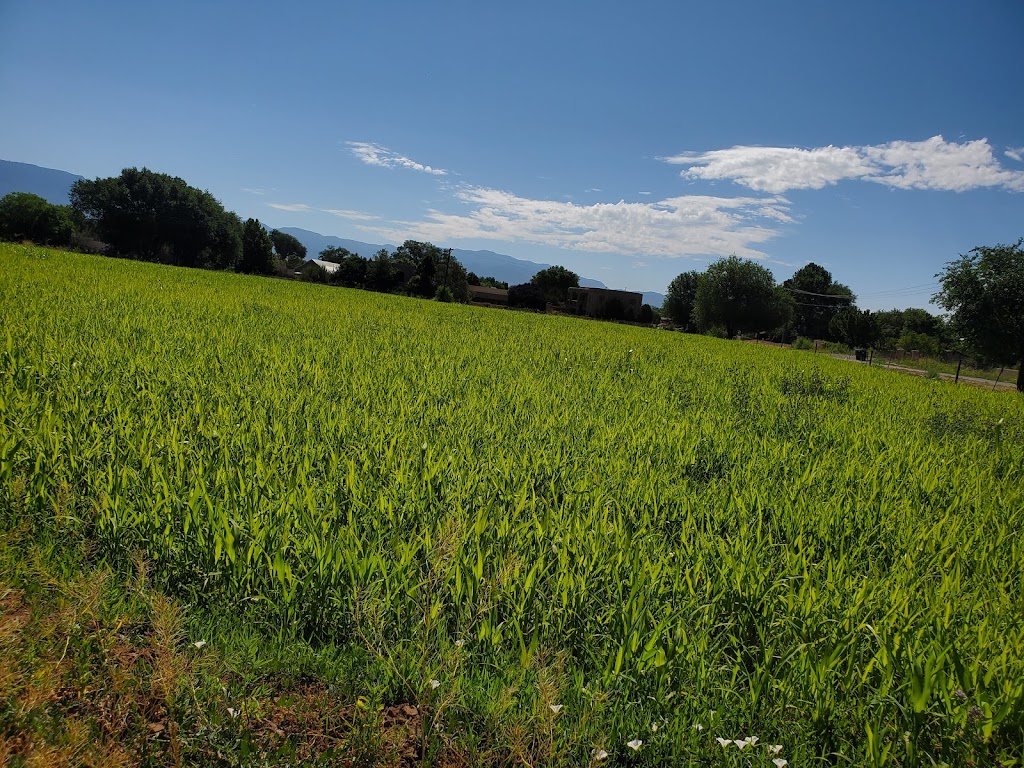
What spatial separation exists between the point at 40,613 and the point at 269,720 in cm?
122

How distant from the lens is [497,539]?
127 inches

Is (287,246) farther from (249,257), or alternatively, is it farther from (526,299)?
(526,299)

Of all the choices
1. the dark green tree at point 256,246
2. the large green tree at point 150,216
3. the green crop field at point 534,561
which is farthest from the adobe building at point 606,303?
the green crop field at point 534,561

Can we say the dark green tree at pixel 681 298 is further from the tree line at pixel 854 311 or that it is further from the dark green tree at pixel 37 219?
the dark green tree at pixel 37 219

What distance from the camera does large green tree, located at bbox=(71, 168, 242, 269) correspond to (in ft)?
264

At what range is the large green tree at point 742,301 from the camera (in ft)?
247

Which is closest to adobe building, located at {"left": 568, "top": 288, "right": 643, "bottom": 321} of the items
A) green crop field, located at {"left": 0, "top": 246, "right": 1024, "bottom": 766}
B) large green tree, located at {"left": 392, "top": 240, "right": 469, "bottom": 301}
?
large green tree, located at {"left": 392, "top": 240, "right": 469, "bottom": 301}

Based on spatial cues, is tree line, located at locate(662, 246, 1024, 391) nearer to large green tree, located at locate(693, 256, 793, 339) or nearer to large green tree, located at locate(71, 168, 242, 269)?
large green tree, located at locate(693, 256, 793, 339)

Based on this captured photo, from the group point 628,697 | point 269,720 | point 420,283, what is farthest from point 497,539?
point 420,283

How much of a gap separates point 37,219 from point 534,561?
119329mm

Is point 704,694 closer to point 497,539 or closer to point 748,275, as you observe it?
point 497,539

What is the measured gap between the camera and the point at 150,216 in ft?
267

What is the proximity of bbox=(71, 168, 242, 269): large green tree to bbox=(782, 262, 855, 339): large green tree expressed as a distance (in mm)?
Result: 100922

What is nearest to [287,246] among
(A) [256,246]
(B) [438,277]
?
(A) [256,246]
